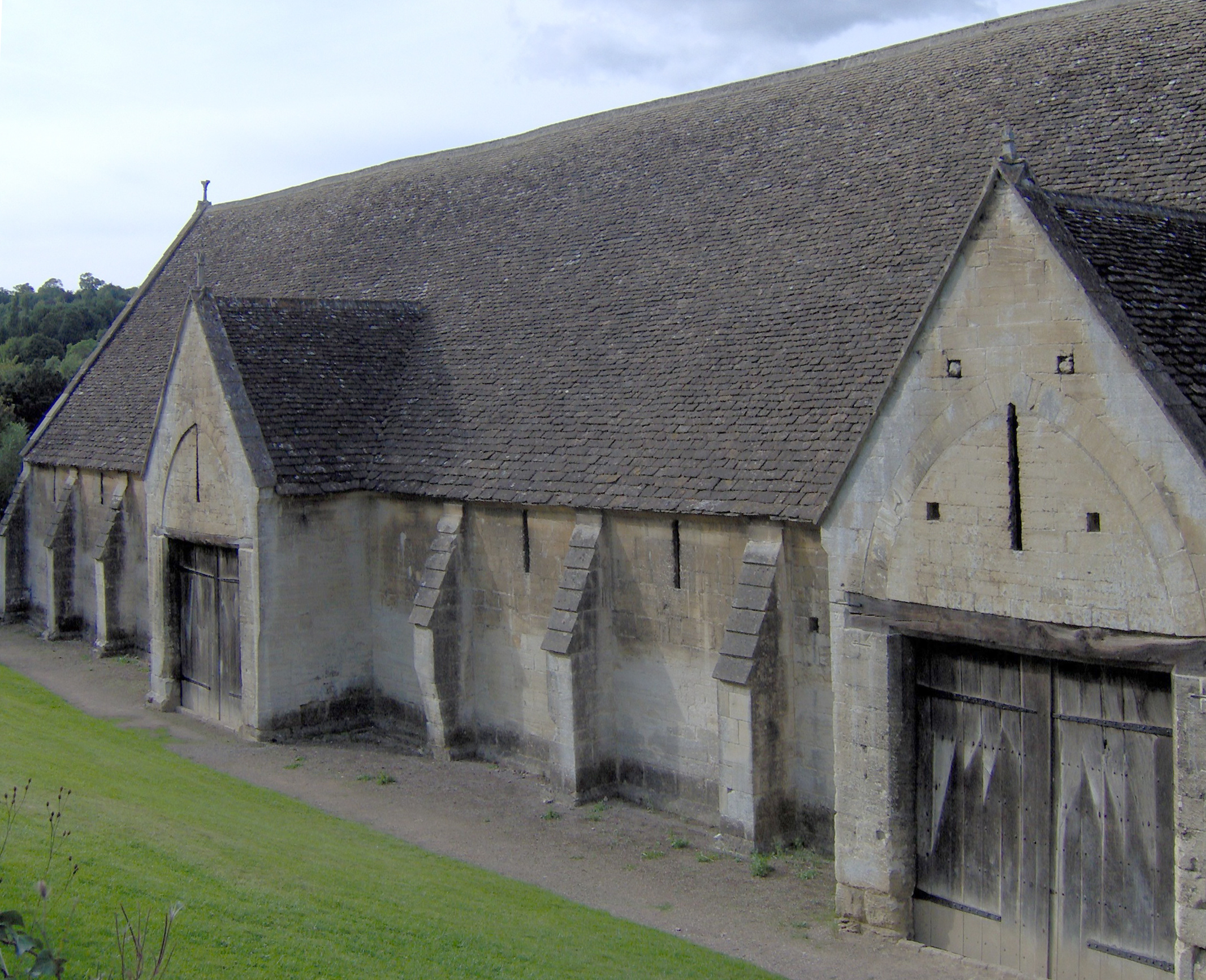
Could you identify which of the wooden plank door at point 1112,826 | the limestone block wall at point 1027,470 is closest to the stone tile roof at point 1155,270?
the limestone block wall at point 1027,470

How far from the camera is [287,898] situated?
38.3 feet

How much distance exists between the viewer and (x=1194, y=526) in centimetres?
1008

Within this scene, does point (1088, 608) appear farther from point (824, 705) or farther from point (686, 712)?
point (686, 712)

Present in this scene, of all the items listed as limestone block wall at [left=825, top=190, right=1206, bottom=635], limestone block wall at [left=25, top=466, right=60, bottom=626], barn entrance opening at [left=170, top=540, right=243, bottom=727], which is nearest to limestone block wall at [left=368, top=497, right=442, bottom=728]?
barn entrance opening at [left=170, top=540, right=243, bottom=727]

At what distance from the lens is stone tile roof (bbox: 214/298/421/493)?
21500 millimetres

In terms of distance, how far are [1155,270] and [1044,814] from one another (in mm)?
5711

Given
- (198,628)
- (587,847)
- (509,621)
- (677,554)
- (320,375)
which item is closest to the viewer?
(587,847)

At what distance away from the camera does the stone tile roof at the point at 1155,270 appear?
35.0 feet

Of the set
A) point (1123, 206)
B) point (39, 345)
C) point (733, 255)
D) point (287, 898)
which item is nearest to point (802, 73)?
point (733, 255)

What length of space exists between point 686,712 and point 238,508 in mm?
9579

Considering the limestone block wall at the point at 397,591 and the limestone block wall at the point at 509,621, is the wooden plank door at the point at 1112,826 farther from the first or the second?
the limestone block wall at the point at 397,591

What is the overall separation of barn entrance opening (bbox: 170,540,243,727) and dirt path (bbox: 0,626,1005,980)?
23.7 inches

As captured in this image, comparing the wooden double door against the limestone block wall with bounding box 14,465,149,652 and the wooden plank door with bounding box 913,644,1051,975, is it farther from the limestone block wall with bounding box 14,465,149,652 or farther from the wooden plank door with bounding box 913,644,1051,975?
the limestone block wall with bounding box 14,465,149,652

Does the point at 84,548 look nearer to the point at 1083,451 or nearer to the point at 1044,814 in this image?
the point at 1044,814
